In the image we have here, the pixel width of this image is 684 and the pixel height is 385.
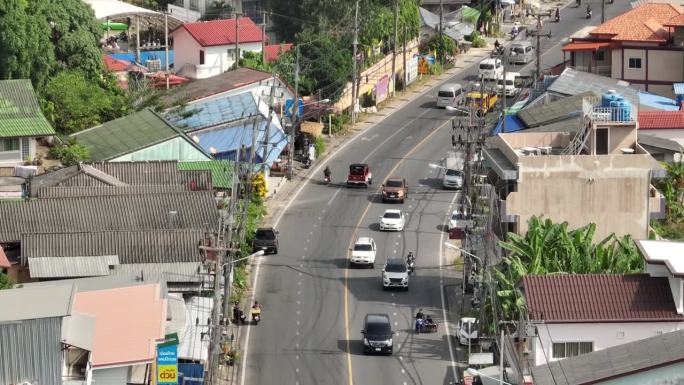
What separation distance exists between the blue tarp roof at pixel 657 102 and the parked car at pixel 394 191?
60.3 feet

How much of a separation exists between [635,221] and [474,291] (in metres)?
9.14

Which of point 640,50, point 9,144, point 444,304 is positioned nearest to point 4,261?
point 9,144

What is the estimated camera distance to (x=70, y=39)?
12694 cm

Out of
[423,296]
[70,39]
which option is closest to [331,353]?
[423,296]

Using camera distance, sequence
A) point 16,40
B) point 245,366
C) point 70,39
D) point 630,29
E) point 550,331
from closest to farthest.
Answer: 1. point 550,331
2. point 245,366
3. point 16,40
4. point 70,39
5. point 630,29

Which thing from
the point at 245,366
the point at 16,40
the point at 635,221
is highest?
the point at 16,40

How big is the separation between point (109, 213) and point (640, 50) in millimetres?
55599

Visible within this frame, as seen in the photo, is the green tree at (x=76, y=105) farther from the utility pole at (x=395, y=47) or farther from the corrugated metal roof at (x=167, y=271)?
the utility pole at (x=395, y=47)

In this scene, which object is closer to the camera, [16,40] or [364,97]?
[16,40]

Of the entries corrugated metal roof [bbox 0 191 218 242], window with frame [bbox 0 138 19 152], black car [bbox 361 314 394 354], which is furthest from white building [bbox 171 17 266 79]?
black car [bbox 361 314 394 354]

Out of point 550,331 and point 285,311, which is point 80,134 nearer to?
point 285,311

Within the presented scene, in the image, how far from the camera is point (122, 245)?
91.5 metres

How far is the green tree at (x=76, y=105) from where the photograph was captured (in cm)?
11956

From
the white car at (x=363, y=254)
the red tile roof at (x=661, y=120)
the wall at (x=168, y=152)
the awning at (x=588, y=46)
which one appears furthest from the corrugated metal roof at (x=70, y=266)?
the awning at (x=588, y=46)
